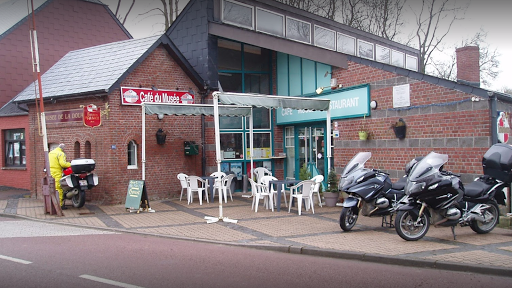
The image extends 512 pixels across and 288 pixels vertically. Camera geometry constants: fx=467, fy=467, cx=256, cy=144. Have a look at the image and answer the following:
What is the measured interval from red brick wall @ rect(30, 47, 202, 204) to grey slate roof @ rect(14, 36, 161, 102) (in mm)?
358

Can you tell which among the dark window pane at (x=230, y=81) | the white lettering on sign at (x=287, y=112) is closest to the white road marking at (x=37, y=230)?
the dark window pane at (x=230, y=81)

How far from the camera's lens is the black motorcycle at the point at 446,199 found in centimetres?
841

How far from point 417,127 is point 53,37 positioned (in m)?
18.9

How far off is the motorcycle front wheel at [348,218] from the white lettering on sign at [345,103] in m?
4.93

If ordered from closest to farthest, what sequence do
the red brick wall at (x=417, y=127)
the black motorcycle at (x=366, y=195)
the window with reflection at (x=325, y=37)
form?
the black motorcycle at (x=366, y=195)
the red brick wall at (x=417, y=127)
the window with reflection at (x=325, y=37)

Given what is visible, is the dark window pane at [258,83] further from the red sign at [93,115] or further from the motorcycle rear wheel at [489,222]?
the motorcycle rear wheel at [489,222]

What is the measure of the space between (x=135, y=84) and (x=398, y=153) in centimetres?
825

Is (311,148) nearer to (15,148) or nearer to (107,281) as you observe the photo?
(107,281)

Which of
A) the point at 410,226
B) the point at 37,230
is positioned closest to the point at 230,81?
the point at 37,230

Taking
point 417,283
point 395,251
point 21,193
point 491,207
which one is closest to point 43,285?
point 417,283

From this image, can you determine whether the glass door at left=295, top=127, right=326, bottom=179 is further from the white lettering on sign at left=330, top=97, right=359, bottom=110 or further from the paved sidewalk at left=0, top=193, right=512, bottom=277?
the paved sidewalk at left=0, top=193, right=512, bottom=277

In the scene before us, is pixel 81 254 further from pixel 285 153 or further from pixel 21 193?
pixel 21 193

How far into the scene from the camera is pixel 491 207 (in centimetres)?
904

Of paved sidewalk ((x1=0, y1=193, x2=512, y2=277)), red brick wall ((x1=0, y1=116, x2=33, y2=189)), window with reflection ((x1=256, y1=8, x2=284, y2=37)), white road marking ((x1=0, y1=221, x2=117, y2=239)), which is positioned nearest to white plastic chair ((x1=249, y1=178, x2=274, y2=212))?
paved sidewalk ((x1=0, y1=193, x2=512, y2=277))
